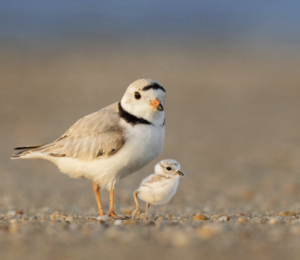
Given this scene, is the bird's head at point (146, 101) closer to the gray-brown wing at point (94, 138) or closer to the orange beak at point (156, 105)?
the orange beak at point (156, 105)

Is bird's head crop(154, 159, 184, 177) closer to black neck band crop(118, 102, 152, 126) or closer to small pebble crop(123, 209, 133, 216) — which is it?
black neck band crop(118, 102, 152, 126)

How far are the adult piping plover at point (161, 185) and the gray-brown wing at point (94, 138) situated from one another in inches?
21.6

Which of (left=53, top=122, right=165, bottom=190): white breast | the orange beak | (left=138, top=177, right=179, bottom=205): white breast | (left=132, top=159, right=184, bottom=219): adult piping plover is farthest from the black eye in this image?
(left=138, top=177, right=179, bottom=205): white breast

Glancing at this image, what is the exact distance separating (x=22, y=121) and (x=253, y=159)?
778cm

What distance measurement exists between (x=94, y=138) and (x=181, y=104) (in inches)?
493

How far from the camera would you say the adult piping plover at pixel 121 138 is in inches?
197

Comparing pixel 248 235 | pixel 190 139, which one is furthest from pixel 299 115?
pixel 248 235

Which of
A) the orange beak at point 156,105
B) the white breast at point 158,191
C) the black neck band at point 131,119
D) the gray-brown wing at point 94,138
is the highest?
the orange beak at point 156,105

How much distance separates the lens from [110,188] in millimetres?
5430

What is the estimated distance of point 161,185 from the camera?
5223 mm

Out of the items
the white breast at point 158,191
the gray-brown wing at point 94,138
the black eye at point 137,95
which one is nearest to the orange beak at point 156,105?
the black eye at point 137,95

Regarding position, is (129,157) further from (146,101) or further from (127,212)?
(127,212)

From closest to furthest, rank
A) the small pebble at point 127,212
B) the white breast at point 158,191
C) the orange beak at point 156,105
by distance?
the orange beak at point 156,105 → the white breast at point 158,191 → the small pebble at point 127,212

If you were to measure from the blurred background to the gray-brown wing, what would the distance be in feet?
3.69
